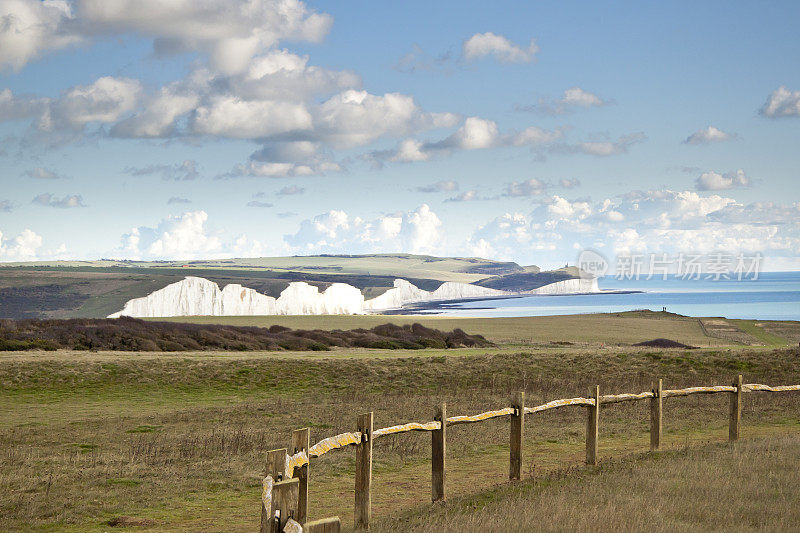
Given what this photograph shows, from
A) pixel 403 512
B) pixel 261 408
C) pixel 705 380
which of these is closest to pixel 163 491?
pixel 403 512

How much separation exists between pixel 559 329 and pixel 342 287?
7799 centimetres

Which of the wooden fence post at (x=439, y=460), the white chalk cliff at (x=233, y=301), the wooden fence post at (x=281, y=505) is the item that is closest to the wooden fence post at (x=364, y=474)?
the wooden fence post at (x=439, y=460)

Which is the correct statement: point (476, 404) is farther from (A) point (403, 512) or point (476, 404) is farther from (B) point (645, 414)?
(A) point (403, 512)

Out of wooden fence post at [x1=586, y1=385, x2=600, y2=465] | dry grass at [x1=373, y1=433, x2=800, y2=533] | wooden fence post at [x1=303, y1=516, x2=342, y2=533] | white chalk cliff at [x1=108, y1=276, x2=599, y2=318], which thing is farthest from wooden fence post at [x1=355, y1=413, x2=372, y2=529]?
white chalk cliff at [x1=108, y1=276, x2=599, y2=318]

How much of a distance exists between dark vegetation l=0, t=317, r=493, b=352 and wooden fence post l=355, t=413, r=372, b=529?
38.9 m

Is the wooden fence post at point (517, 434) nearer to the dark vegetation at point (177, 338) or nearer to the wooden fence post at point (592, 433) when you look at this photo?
the wooden fence post at point (592, 433)

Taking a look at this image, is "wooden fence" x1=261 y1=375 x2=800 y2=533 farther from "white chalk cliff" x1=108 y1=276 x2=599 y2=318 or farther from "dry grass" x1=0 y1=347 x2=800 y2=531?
"white chalk cliff" x1=108 y1=276 x2=599 y2=318

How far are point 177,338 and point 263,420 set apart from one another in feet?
102

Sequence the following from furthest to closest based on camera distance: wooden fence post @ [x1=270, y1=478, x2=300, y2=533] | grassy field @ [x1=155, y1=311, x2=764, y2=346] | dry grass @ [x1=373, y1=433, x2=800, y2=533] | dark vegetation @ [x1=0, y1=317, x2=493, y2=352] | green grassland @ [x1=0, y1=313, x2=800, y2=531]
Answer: grassy field @ [x1=155, y1=311, x2=764, y2=346]
dark vegetation @ [x1=0, y1=317, x2=493, y2=352]
green grassland @ [x1=0, y1=313, x2=800, y2=531]
dry grass @ [x1=373, y1=433, x2=800, y2=533]
wooden fence post @ [x1=270, y1=478, x2=300, y2=533]

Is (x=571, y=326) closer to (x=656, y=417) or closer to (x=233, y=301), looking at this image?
(x=233, y=301)

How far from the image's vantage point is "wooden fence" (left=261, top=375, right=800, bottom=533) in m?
7.00

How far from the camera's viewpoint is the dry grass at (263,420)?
1366 centimetres

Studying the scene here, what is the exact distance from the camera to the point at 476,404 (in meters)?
26.8

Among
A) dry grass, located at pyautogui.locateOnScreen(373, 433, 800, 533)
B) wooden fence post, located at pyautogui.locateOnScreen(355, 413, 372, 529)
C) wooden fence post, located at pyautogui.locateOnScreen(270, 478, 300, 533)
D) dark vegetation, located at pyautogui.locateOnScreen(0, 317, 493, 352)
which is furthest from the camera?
dark vegetation, located at pyautogui.locateOnScreen(0, 317, 493, 352)
